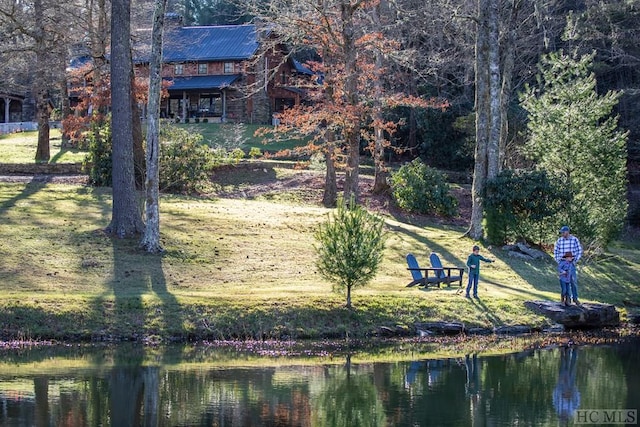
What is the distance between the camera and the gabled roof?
68312mm

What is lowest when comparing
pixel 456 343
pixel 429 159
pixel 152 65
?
pixel 456 343

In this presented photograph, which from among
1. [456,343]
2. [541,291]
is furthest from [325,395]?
[541,291]

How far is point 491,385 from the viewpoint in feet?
53.6

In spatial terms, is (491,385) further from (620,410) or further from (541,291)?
(541,291)

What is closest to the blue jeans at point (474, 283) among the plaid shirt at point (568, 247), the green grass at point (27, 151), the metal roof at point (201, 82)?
the plaid shirt at point (568, 247)

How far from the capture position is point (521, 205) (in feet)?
104

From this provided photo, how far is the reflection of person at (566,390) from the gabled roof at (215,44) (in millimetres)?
50857

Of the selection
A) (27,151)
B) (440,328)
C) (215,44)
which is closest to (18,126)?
(215,44)

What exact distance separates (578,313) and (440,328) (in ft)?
12.4

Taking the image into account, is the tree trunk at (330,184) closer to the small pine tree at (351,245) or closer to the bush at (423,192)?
the bush at (423,192)

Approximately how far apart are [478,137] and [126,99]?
12.8m

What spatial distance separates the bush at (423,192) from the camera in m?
39.8

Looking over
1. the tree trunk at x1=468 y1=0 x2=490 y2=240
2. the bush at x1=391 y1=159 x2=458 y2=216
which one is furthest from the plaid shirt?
the bush at x1=391 y1=159 x2=458 y2=216

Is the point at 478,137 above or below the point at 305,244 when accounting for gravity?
above
